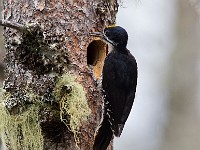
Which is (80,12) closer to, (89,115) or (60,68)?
(60,68)

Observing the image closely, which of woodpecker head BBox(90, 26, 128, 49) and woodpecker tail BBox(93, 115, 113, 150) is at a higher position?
woodpecker head BBox(90, 26, 128, 49)

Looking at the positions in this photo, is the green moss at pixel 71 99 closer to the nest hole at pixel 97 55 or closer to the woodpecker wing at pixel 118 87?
the woodpecker wing at pixel 118 87

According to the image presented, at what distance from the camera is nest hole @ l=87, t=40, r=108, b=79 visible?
12.8 ft

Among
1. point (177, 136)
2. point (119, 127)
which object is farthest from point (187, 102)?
point (119, 127)

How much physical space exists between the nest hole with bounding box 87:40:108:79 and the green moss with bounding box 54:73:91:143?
354 mm

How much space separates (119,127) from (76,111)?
0.34m

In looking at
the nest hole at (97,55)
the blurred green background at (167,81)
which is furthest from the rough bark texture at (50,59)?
the blurred green background at (167,81)

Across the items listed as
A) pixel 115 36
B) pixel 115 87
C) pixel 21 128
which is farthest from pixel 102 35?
pixel 21 128

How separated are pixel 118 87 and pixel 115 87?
0.07ft

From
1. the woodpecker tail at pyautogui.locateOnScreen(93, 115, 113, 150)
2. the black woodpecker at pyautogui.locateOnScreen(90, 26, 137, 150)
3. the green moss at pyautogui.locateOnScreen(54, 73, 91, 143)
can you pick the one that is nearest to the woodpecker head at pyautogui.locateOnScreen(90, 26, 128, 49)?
the black woodpecker at pyautogui.locateOnScreen(90, 26, 137, 150)

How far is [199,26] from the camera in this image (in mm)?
8203

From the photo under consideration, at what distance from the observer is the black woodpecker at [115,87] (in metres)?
3.68

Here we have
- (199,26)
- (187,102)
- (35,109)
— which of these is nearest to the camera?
(35,109)

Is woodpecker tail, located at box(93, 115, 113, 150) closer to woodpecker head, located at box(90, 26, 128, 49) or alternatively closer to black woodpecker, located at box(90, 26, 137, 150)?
black woodpecker, located at box(90, 26, 137, 150)
